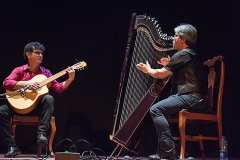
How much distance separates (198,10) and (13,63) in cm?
237

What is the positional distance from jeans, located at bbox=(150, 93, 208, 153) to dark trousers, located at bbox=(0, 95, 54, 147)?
3.56 ft

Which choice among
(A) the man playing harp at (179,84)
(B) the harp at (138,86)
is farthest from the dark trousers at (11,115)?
(A) the man playing harp at (179,84)

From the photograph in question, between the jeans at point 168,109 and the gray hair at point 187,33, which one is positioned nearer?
the jeans at point 168,109

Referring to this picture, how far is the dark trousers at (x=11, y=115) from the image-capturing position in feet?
12.8

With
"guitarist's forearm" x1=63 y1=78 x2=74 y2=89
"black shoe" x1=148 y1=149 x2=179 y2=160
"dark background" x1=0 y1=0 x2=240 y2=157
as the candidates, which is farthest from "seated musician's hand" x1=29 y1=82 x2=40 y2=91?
"black shoe" x1=148 y1=149 x2=179 y2=160

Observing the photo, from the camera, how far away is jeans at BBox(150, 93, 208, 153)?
11.0ft

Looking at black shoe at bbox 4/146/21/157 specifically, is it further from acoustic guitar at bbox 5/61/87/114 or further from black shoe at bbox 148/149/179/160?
black shoe at bbox 148/149/179/160

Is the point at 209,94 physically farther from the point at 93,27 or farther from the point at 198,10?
the point at 93,27

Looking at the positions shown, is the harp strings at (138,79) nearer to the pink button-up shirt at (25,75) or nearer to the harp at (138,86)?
the harp at (138,86)

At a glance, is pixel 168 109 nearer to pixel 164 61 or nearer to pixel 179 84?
pixel 179 84

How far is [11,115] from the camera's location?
13.4ft

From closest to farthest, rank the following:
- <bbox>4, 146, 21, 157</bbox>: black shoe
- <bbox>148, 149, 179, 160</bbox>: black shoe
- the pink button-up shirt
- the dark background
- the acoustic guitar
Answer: <bbox>148, 149, 179, 160</bbox>: black shoe
<bbox>4, 146, 21, 157</bbox>: black shoe
the acoustic guitar
the pink button-up shirt
the dark background

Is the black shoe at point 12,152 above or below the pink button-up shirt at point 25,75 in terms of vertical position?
below

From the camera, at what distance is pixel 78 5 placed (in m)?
5.04
